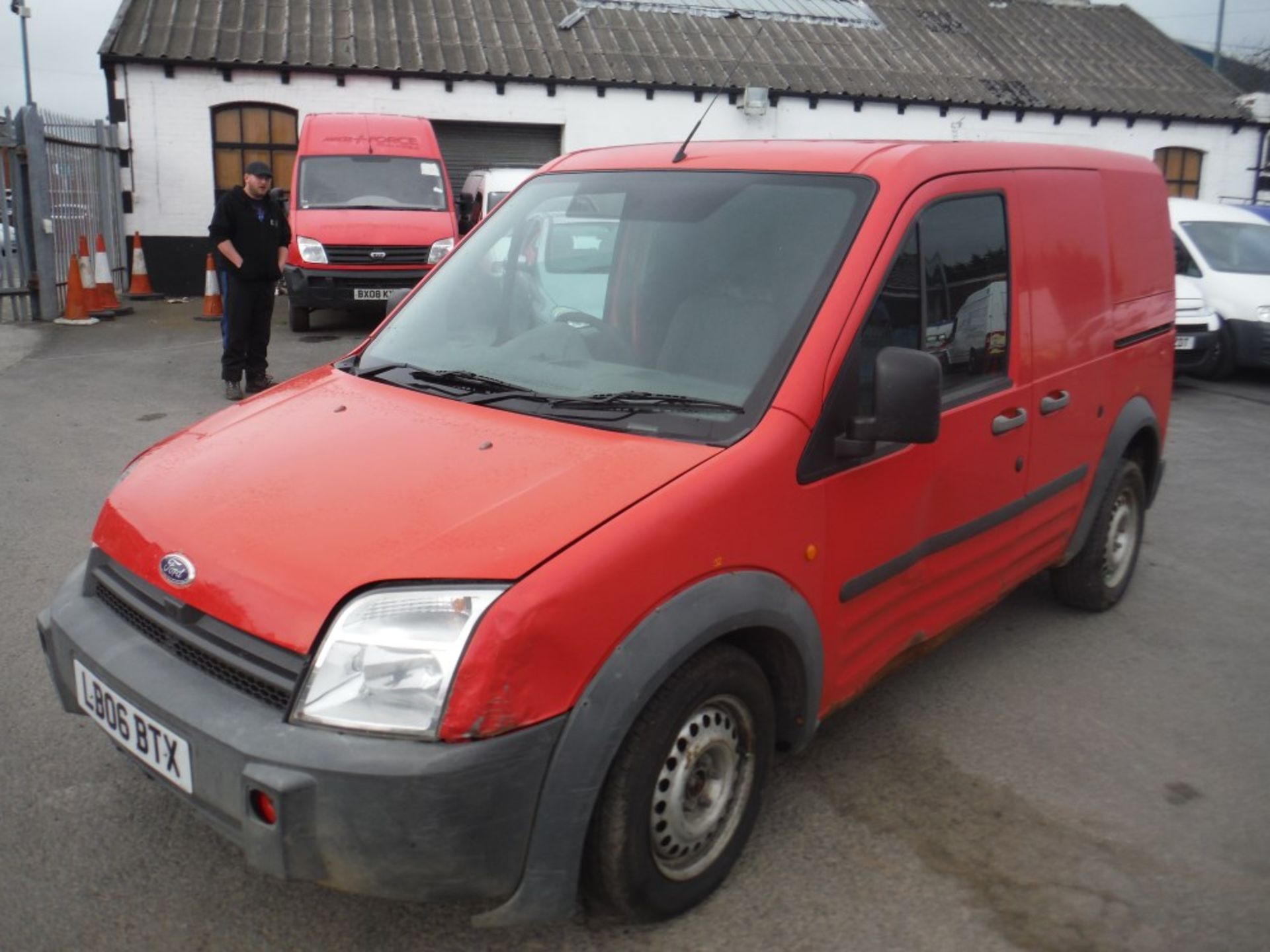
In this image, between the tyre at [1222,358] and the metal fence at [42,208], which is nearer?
the tyre at [1222,358]

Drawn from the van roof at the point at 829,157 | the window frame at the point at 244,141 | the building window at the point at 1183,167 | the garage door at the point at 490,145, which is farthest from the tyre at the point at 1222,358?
the building window at the point at 1183,167

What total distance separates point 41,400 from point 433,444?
747cm

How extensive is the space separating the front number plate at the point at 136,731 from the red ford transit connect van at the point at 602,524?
0.05ft

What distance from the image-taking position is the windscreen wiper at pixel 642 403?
114 inches

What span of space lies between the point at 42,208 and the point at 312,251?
318 centimetres

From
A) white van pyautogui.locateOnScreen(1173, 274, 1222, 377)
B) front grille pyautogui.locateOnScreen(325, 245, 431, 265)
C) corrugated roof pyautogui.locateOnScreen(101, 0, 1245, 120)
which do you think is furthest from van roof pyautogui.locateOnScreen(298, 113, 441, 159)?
white van pyautogui.locateOnScreen(1173, 274, 1222, 377)

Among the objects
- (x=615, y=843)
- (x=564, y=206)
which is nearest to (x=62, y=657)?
(x=615, y=843)

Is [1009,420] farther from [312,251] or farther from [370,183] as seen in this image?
[370,183]

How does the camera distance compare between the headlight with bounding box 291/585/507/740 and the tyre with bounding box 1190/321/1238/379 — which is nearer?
the headlight with bounding box 291/585/507/740

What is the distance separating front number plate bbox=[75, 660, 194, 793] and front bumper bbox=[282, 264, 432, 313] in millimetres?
10335

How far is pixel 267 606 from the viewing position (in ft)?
7.92

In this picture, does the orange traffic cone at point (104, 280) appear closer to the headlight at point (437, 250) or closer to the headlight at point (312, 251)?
the headlight at point (312, 251)

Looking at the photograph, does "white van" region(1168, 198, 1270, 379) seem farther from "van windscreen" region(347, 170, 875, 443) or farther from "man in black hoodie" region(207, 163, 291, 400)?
"van windscreen" region(347, 170, 875, 443)

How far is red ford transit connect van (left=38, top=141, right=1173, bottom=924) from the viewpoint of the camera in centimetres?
229
